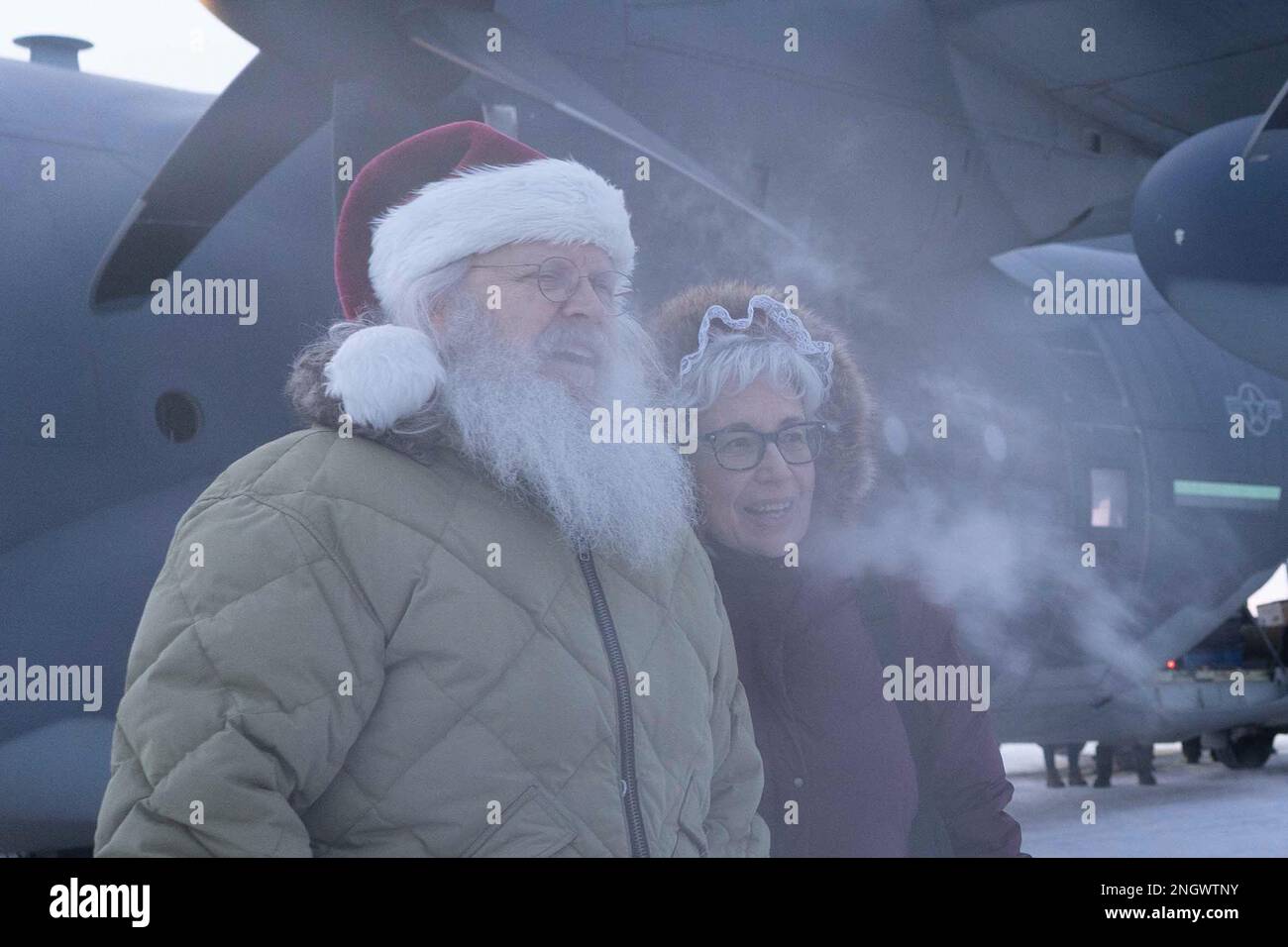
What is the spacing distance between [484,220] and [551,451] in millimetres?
463

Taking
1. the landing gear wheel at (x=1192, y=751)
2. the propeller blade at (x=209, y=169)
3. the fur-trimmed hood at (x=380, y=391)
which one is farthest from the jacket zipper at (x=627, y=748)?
the landing gear wheel at (x=1192, y=751)

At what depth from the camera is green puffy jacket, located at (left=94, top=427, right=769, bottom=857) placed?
1.78 m

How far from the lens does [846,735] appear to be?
9.23ft

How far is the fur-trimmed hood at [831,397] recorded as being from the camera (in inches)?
116

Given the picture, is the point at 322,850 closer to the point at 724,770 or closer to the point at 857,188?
the point at 724,770

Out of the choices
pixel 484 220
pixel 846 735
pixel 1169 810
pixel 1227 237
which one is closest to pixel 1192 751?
pixel 1169 810

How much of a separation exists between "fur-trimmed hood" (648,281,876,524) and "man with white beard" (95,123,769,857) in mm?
394

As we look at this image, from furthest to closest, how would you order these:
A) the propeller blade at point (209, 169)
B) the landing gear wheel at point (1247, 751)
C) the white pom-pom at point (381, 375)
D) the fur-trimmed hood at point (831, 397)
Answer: the landing gear wheel at point (1247, 751) → the propeller blade at point (209, 169) → the fur-trimmed hood at point (831, 397) → the white pom-pom at point (381, 375)

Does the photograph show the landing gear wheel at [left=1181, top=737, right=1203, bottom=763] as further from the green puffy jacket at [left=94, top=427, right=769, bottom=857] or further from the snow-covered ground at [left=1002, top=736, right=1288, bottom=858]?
the green puffy jacket at [left=94, top=427, right=769, bottom=857]

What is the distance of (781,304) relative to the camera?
2973 mm

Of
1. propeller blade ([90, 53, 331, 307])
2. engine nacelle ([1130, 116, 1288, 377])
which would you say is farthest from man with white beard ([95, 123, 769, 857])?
engine nacelle ([1130, 116, 1288, 377])

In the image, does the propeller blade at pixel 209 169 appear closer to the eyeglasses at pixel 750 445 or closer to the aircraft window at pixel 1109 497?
the eyeglasses at pixel 750 445
